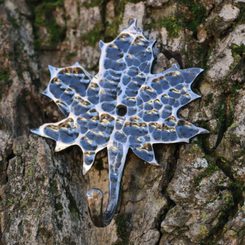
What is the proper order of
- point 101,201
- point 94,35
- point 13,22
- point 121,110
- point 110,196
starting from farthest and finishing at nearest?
1. point 13,22
2. point 94,35
3. point 121,110
4. point 110,196
5. point 101,201

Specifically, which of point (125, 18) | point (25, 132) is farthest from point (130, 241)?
point (125, 18)

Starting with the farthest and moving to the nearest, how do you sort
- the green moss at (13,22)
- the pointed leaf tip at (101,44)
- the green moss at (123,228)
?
1. the green moss at (13,22)
2. the pointed leaf tip at (101,44)
3. the green moss at (123,228)

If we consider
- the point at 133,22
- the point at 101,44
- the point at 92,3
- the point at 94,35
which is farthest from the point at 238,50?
the point at 92,3

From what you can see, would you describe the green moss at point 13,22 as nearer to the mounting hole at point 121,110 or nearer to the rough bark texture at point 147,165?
the rough bark texture at point 147,165

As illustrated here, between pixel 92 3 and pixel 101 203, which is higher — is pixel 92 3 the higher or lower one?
the higher one

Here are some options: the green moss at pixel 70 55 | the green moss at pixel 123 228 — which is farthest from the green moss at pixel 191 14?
the green moss at pixel 123 228

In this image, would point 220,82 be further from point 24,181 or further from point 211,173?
point 24,181

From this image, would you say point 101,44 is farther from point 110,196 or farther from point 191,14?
point 110,196
